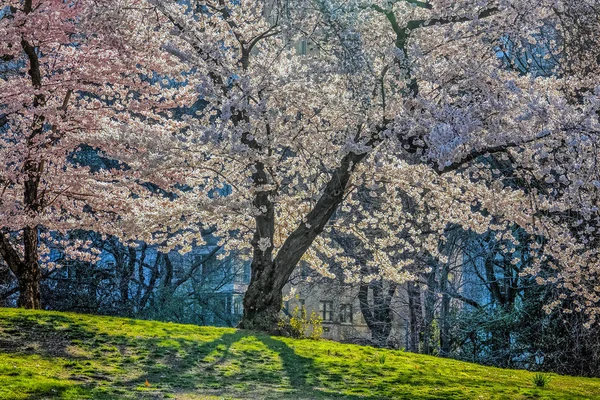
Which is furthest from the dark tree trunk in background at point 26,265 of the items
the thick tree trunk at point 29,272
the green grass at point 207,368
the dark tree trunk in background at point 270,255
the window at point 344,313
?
the window at point 344,313

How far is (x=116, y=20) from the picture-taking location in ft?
30.2

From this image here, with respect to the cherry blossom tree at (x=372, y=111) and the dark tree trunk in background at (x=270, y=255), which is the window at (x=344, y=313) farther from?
the dark tree trunk in background at (x=270, y=255)

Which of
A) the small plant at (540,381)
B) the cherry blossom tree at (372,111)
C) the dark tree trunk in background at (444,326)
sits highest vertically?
the cherry blossom tree at (372,111)

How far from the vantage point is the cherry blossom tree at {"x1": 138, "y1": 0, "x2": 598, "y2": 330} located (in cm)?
896

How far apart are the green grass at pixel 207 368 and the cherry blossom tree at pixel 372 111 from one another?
1899 millimetres

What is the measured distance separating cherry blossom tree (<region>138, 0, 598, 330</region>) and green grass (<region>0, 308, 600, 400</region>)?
190cm

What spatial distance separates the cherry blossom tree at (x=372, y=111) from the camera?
353 inches

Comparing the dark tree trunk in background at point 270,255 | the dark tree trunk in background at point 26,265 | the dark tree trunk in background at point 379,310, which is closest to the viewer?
the dark tree trunk in background at point 270,255

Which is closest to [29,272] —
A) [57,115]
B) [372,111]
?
[57,115]

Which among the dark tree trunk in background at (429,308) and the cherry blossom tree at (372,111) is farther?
the dark tree trunk in background at (429,308)

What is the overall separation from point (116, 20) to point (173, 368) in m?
4.50

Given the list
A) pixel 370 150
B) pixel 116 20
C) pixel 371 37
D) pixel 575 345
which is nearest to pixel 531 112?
pixel 370 150

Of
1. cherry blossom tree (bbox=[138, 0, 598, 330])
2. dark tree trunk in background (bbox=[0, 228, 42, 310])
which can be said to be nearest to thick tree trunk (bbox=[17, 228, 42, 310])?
dark tree trunk in background (bbox=[0, 228, 42, 310])

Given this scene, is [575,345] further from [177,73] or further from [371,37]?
[177,73]
